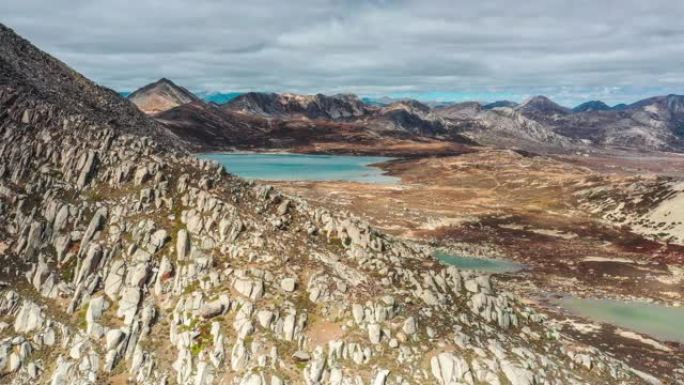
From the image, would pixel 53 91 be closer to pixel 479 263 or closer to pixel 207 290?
pixel 207 290

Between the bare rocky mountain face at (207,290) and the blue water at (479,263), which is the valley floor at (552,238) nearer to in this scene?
the blue water at (479,263)

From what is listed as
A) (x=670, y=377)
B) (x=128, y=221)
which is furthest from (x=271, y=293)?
(x=670, y=377)

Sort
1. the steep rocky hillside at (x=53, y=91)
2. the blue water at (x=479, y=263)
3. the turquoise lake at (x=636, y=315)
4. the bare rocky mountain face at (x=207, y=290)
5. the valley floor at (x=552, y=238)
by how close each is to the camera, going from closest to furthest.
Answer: the bare rocky mountain face at (x=207, y=290) → the steep rocky hillside at (x=53, y=91) → the turquoise lake at (x=636, y=315) → the valley floor at (x=552, y=238) → the blue water at (x=479, y=263)

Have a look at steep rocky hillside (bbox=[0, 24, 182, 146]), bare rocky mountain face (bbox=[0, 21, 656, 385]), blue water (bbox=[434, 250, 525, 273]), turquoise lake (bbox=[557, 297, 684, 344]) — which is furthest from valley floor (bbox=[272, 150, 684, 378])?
steep rocky hillside (bbox=[0, 24, 182, 146])

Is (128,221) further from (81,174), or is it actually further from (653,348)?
(653,348)

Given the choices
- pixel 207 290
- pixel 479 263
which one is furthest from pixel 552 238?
pixel 207 290

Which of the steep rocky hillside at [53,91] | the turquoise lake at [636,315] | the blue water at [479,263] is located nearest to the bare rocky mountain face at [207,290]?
the steep rocky hillside at [53,91]
